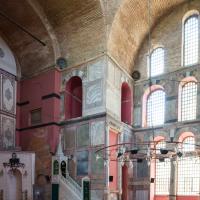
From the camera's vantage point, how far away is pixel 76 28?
63.1ft

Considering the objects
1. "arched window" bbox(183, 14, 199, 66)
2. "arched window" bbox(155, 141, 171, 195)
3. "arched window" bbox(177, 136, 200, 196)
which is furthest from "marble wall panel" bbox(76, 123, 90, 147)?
"arched window" bbox(183, 14, 199, 66)

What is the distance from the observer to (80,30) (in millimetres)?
19203

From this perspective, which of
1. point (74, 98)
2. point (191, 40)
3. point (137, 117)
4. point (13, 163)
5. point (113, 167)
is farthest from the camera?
point (137, 117)

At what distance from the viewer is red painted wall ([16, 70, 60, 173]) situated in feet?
63.5

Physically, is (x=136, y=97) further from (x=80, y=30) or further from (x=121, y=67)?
(x=80, y=30)

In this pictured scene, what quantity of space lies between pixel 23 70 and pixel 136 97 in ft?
22.2

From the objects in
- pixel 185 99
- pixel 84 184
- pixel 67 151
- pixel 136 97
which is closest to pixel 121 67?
pixel 136 97

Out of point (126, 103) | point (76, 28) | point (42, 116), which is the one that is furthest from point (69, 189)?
point (76, 28)

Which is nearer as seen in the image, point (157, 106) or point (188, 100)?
point (188, 100)

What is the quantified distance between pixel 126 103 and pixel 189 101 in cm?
381

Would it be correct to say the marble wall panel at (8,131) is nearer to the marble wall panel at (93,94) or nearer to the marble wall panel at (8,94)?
the marble wall panel at (8,94)

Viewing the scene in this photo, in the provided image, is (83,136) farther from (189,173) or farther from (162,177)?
(189,173)

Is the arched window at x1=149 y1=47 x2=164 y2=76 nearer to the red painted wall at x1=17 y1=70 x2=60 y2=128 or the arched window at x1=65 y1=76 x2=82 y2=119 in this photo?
the arched window at x1=65 y1=76 x2=82 y2=119

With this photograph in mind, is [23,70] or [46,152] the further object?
[23,70]
